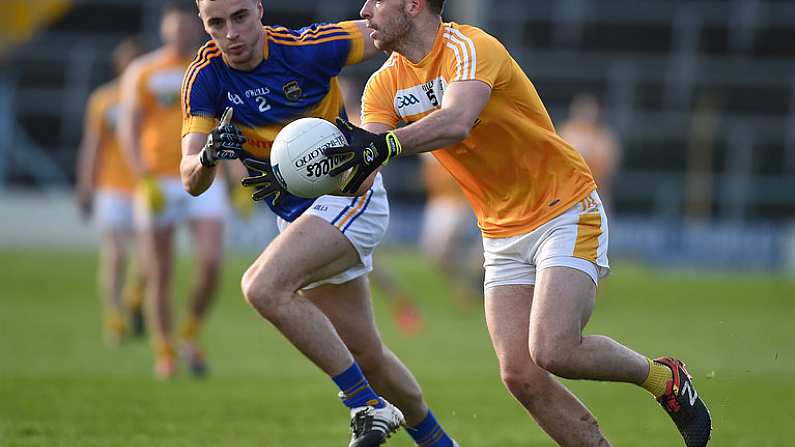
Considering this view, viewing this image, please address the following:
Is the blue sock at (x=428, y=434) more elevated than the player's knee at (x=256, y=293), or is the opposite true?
the player's knee at (x=256, y=293)

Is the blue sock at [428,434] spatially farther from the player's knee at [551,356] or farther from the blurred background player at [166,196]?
the blurred background player at [166,196]

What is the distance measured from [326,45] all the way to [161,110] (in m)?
4.70

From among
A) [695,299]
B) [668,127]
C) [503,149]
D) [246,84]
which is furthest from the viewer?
[668,127]

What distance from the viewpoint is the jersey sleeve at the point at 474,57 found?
528 centimetres

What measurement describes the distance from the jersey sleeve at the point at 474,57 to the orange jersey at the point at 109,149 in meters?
8.61

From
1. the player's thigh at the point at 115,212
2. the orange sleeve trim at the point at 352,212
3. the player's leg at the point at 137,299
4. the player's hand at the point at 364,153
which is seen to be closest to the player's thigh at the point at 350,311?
the orange sleeve trim at the point at 352,212

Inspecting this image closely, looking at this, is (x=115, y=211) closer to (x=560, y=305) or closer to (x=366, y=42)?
(x=366, y=42)

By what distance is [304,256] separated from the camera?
596 cm

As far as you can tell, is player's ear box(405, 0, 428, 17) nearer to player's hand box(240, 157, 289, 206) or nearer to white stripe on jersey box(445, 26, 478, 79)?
white stripe on jersey box(445, 26, 478, 79)

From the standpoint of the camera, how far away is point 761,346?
13.1 metres

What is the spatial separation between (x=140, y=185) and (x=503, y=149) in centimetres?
539

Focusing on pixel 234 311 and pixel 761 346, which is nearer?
pixel 761 346

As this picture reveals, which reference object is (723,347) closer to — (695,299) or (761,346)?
(761,346)

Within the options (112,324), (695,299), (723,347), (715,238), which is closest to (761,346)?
(723,347)
